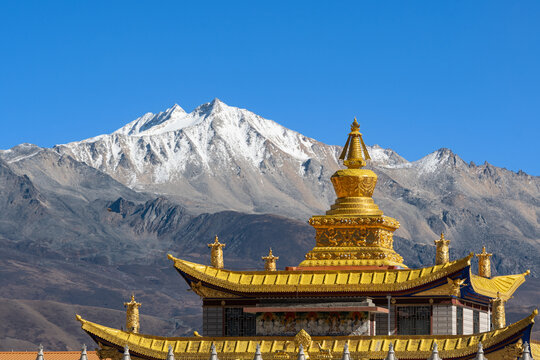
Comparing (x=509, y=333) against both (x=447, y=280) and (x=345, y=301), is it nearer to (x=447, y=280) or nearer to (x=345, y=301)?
(x=447, y=280)

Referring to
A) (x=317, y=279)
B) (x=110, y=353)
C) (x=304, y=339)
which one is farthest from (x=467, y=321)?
(x=110, y=353)

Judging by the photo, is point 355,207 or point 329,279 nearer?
point 329,279

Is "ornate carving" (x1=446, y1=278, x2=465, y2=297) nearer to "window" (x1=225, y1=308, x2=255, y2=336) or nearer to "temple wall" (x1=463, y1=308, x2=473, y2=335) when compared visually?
"temple wall" (x1=463, y1=308, x2=473, y2=335)

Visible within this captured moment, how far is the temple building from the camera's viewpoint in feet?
154

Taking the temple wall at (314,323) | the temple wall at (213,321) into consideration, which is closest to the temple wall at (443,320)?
the temple wall at (314,323)

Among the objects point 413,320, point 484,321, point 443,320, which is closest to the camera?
point 443,320

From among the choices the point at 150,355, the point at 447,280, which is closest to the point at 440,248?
the point at 447,280

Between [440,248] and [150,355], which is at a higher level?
[440,248]

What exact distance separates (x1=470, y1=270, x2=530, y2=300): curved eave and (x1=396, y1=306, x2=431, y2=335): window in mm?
2154

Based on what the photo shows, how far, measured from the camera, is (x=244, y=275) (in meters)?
50.3

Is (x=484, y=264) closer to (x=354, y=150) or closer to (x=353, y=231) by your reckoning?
(x=353, y=231)

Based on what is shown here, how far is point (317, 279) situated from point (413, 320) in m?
4.00

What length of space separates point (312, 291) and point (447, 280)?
205 inches

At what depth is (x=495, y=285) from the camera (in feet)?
172
